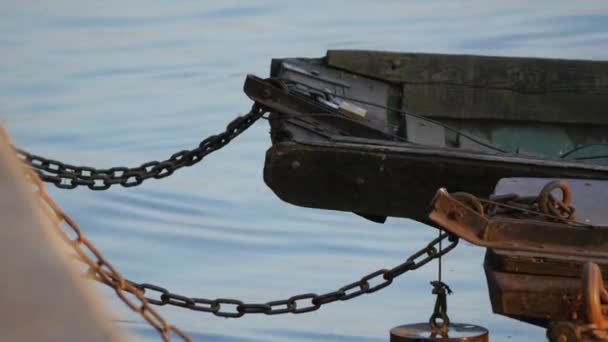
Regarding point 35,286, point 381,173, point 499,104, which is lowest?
point 35,286

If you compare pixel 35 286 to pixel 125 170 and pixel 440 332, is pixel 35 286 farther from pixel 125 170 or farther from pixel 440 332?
pixel 125 170

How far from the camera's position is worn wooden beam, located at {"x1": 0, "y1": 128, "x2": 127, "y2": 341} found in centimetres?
81

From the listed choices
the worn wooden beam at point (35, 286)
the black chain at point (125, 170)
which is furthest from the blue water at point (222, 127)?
the worn wooden beam at point (35, 286)


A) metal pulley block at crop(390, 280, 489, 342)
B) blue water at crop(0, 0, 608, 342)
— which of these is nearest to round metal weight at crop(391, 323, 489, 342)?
metal pulley block at crop(390, 280, 489, 342)

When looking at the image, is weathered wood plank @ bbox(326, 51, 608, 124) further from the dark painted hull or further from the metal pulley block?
the metal pulley block

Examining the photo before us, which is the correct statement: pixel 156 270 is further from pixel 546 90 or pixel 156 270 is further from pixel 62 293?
pixel 62 293

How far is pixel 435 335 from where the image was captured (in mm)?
3861

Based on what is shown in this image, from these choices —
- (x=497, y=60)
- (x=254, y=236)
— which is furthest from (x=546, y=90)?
(x=254, y=236)

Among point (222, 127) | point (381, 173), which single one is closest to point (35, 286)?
point (381, 173)

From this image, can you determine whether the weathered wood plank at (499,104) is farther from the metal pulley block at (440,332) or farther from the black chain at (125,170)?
the metal pulley block at (440,332)

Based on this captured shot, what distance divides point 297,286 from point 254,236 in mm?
2065

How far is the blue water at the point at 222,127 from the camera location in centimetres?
828

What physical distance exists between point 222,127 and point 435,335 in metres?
9.41

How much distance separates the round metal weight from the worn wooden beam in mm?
3012
